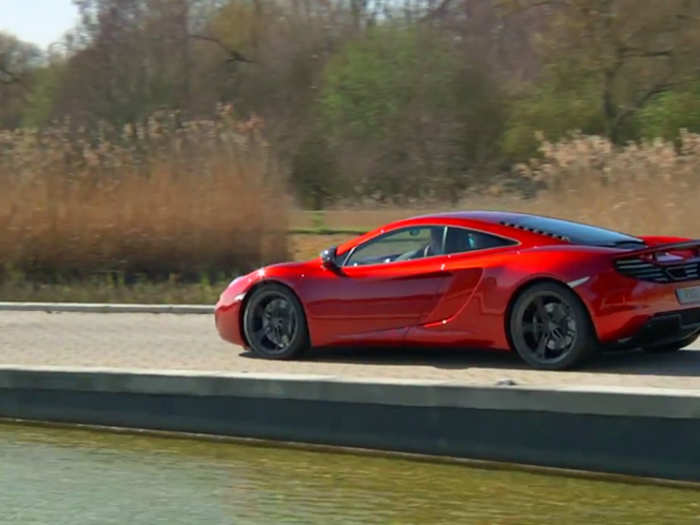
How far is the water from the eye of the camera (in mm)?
6871

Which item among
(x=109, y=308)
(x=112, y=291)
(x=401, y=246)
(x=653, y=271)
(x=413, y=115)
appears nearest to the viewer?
(x=653, y=271)

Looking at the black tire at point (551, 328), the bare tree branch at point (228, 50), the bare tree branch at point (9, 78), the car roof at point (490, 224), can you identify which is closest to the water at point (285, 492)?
the black tire at point (551, 328)

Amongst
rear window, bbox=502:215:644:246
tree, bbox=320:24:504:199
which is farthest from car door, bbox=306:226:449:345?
tree, bbox=320:24:504:199

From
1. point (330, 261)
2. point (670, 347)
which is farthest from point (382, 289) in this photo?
point (670, 347)

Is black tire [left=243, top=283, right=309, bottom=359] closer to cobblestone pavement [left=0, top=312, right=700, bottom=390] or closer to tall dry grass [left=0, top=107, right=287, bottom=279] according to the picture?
cobblestone pavement [left=0, top=312, right=700, bottom=390]

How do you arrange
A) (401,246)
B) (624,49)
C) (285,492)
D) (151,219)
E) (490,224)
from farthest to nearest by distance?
(624,49) → (151,219) → (401,246) → (490,224) → (285,492)

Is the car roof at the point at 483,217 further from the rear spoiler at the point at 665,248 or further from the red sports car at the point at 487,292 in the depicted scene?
the rear spoiler at the point at 665,248

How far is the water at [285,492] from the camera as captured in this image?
6.87m

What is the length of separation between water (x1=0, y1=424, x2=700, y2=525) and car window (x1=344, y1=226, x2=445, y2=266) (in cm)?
214

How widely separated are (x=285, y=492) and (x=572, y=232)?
3.31 meters

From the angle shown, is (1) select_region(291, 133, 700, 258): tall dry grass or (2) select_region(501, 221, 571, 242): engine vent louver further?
(1) select_region(291, 133, 700, 258): tall dry grass

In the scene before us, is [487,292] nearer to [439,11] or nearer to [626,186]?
[626,186]

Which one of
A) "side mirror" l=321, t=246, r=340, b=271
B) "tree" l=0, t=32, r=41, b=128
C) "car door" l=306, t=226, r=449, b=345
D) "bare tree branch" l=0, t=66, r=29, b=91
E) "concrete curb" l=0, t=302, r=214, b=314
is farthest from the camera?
"bare tree branch" l=0, t=66, r=29, b=91

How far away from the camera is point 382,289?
10.1 metres
